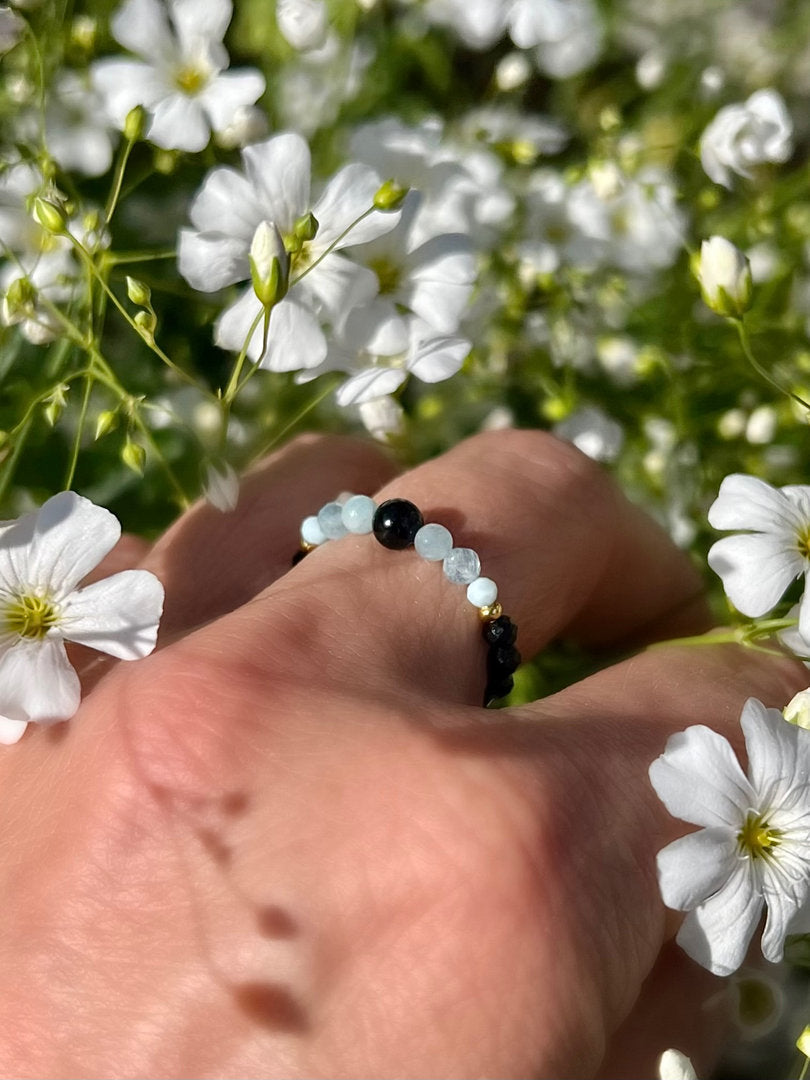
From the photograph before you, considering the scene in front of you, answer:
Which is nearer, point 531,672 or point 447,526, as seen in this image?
point 447,526

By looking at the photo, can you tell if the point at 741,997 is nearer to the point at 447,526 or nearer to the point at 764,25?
the point at 447,526

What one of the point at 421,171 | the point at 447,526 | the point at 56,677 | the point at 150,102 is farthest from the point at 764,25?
the point at 56,677

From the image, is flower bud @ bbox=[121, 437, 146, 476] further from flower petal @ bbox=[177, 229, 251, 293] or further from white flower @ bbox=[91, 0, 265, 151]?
white flower @ bbox=[91, 0, 265, 151]

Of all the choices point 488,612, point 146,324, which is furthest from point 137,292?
point 488,612

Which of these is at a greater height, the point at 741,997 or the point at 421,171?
the point at 421,171

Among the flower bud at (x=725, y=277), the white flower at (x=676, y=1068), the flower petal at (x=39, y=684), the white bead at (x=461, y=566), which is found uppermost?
the flower petal at (x=39, y=684)

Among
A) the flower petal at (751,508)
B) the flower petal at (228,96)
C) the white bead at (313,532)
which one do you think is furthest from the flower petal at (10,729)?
the flower petal at (228,96)

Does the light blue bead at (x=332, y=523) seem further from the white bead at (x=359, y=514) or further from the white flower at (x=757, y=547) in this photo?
the white flower at (x=757, y=547)
